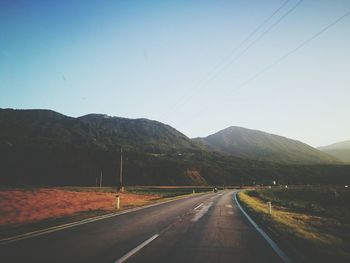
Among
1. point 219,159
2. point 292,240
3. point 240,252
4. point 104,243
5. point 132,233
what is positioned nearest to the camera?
point 240,252

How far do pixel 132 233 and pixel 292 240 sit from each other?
18.0ft

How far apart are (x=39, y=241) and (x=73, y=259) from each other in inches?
116

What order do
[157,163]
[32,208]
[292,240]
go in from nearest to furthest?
[292,240], [32,208], [157,163]

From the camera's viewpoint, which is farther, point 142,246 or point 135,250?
point 142,246

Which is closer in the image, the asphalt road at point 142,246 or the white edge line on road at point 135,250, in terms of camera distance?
the white edge line on road at point 135,250

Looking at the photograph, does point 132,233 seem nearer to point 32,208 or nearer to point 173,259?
point 173,259

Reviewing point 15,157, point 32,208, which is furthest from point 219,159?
point 32,208

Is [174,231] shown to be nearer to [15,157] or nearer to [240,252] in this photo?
[240,252]

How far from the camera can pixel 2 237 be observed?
10.1 metres

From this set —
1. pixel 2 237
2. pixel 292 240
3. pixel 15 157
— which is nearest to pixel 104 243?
pixel 2 237

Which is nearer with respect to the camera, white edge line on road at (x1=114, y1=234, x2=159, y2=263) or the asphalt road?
white edge line on road at (x1=114, y1=234, x2=159, y2=263)

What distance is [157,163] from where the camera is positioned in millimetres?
130250

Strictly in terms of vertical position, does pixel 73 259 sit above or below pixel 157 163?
below

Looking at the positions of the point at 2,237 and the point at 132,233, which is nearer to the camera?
the point at 2,237
